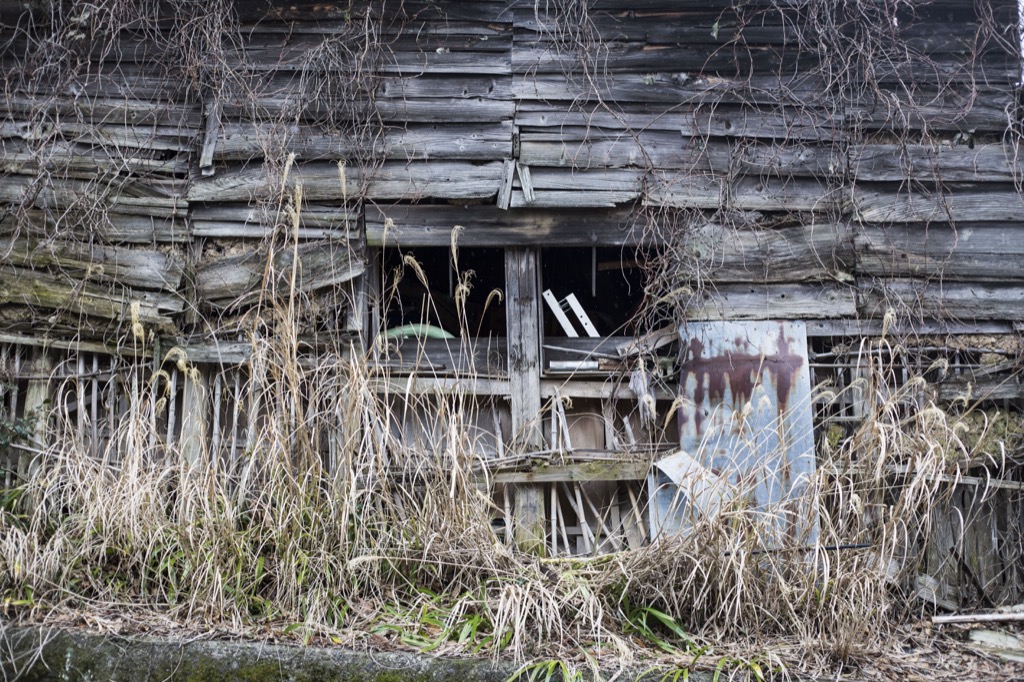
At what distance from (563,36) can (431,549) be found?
3.33 meters

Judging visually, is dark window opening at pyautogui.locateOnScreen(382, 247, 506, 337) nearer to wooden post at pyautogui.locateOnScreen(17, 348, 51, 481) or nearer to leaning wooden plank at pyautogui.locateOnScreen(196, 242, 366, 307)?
leaning wooden plank at pyautogui.locateOnScreen(196, 242, 366, 307)

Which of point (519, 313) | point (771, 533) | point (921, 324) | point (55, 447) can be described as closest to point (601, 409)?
point (519, 313)

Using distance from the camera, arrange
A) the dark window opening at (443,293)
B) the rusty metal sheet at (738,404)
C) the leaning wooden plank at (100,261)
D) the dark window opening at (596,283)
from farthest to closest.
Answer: the dark window opening at (596,283)
the dark window opening at (443,293)
the leaning wooden plank at (100,261)
the rusty metal sheet at (738,404)

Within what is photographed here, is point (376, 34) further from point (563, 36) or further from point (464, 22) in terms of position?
point (563, 36)

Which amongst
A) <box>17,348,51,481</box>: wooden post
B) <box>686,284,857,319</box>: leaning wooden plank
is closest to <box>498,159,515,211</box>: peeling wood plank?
<box>686,284,857,319</box>: leaning wooden plank

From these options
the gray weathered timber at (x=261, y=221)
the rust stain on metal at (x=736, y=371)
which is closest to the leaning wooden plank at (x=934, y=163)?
the rust stain on metal at (x=736, y=371)

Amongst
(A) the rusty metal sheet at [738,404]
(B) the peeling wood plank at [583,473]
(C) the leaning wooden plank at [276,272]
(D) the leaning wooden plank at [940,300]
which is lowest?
(B) the peeling wood plank at [583,473]

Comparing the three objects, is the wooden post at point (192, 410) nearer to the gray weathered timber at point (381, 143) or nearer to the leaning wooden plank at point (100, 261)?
the leaning wooden plank at point (100, 261)

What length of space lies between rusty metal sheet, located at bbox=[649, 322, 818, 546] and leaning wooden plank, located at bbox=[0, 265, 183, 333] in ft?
10.4

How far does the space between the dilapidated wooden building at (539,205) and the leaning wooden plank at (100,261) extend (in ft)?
0.06

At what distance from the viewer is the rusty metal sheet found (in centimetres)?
496

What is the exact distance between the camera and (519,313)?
546cm

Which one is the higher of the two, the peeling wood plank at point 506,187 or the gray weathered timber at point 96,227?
the peeling wood plank at point 506,187

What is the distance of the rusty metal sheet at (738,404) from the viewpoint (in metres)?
4.96
